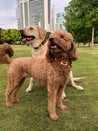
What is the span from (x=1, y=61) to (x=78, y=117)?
1.86m

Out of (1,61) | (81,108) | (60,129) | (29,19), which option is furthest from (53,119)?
(29,19)

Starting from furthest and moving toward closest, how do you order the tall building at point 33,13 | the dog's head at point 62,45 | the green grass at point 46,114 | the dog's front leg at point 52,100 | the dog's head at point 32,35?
the tall building at point 33,13
the dog's head at point 32,35
the dog's front leg at point 52,100
the green grass at point 46,114
the dog's head at point 62,45

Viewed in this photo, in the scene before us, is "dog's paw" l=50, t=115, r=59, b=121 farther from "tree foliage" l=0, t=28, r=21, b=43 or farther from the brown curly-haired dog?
"tree foliage" l=0, t=28, r=21, b=43

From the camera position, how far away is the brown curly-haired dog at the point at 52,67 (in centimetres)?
167

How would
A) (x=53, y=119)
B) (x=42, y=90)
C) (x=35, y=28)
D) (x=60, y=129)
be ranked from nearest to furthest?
(x=60, y=129) → (x=53, y=119) → (x=35, y=28) → (x=42, y=90)

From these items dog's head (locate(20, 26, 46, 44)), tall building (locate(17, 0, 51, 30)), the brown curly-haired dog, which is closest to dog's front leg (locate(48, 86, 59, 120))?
the brown curly-haired dog

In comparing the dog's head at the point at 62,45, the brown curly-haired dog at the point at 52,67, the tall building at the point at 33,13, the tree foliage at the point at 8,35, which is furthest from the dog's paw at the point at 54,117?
the tall building at the point at 33,13

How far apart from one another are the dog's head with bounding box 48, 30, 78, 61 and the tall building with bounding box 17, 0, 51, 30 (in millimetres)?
86302

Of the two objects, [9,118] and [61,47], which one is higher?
[61,47]

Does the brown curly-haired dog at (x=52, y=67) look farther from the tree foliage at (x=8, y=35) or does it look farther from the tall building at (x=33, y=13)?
the tall building at (x=33, y=13)

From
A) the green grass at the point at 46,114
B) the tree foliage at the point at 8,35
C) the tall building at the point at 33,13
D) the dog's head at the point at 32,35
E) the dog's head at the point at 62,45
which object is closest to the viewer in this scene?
the dog's head at the point at 62,45

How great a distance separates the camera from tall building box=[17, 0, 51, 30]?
8431 centimetres

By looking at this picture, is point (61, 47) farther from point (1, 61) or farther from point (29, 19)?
point (29, 19)

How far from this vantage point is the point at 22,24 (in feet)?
285
